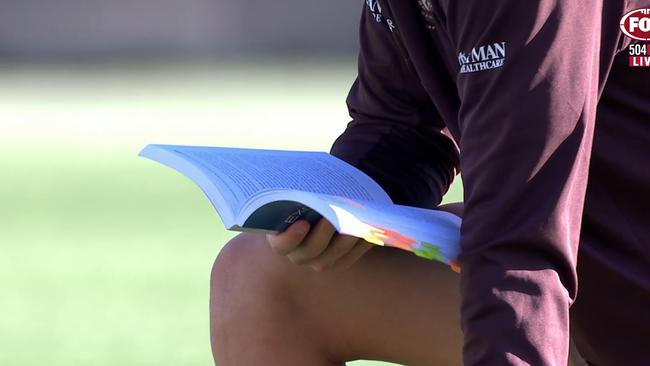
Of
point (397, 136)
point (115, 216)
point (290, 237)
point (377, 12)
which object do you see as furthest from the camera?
point (115, 216)

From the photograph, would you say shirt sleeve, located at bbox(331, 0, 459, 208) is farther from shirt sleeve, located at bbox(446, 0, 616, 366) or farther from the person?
shirt sleeve, located at bbox(446, 0, 616, 366)

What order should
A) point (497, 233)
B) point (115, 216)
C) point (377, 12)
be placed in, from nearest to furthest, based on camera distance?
1. point (497, 233)
2. point (377, 12)
3. point (115, 216)

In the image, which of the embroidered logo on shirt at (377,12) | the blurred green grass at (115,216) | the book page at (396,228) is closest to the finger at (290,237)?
the book page at (396,228)

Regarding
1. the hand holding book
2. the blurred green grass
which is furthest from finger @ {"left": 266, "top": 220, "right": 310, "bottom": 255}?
the blurred green grass

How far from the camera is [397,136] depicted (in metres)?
2.08

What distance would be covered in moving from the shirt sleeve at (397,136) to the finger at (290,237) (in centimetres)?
33

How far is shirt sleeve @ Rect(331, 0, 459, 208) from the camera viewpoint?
203cm

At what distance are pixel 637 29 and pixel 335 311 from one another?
0.61 m

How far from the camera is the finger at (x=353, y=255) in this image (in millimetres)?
1792

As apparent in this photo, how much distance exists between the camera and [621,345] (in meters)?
1.62

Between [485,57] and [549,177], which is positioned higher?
[485,57]

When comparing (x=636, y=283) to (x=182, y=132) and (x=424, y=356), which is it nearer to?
(x=424, y=356)

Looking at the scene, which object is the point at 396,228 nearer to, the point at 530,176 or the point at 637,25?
the point at 530,176

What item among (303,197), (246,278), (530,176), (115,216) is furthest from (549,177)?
(115,216)
